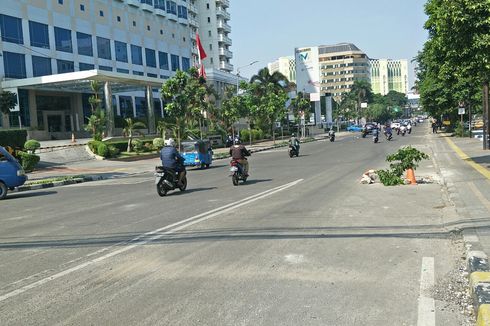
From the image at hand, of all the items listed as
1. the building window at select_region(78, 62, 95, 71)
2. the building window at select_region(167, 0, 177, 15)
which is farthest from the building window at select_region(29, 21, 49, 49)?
the building window at select_region(167, 0, 177, 15)

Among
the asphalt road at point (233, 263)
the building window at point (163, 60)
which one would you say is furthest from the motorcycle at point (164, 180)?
the building window at point (163, 60)

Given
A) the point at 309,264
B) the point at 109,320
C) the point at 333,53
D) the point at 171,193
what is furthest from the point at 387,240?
the point at 333,53

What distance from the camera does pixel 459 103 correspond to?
43.9 m

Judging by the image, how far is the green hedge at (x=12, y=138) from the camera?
106 feet

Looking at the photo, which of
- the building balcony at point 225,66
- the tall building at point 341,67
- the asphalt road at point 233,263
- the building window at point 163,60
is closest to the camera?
the asphalt road at point 233,263

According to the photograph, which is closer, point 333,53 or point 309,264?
point 309,264

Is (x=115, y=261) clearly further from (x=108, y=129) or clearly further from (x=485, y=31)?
(x=108, y=129)

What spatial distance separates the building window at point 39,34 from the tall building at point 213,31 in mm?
56018

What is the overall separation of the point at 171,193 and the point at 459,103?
36.5 metres

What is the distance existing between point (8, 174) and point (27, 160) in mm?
12282

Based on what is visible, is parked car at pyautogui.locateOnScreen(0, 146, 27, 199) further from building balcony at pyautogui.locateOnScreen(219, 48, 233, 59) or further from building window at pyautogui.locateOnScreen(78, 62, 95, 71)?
building balcony at pyautogui.locateOnScreen(219, 48, 233, 59)

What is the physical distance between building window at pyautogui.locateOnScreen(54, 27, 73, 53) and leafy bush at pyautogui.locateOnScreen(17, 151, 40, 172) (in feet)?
104

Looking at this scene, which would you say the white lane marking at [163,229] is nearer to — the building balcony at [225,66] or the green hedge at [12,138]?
the green hedge at [12,138]

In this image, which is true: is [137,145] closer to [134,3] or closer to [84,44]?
[84,44]
